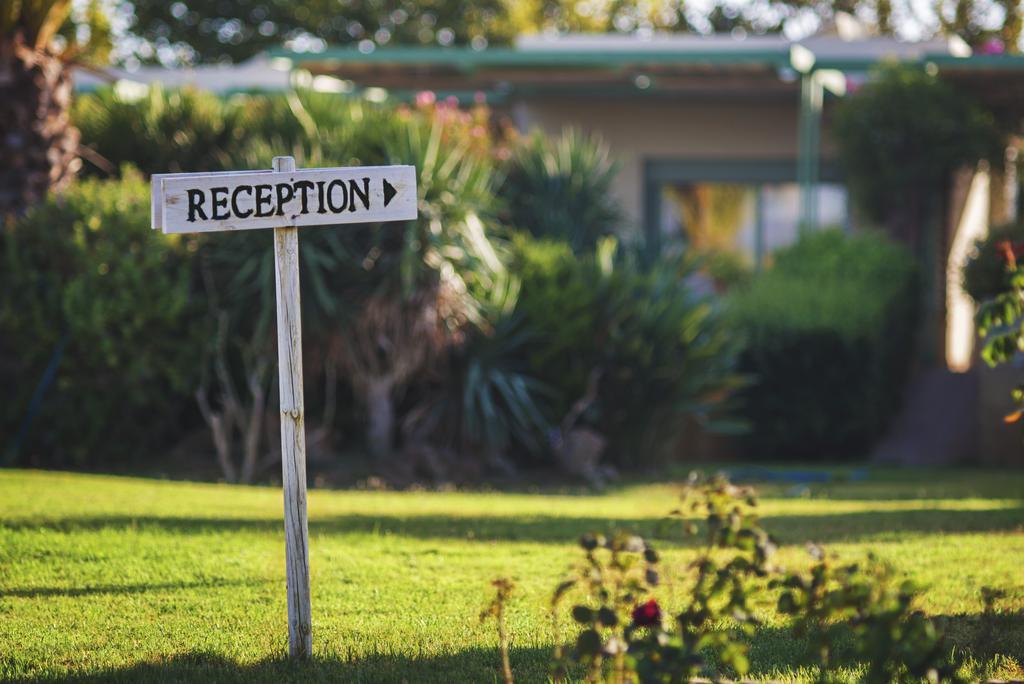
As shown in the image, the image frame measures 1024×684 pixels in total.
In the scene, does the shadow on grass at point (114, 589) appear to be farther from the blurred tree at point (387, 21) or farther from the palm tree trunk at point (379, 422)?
the blurred tree at point (387, 21)

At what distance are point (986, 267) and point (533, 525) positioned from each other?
21.7 feet

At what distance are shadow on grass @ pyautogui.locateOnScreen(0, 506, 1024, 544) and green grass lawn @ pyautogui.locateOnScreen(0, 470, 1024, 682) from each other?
22 millimetres

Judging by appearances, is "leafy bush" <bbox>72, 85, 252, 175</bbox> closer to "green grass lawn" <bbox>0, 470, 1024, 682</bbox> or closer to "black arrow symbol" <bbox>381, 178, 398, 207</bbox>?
"green grass lawn" <bbox>0, 470, 1024, 682</bbox>

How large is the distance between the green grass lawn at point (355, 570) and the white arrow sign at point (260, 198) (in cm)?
149

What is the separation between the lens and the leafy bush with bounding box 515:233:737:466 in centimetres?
1120

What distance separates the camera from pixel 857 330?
13.7m

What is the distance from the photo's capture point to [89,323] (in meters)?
9.87

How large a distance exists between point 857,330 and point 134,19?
28.0 m

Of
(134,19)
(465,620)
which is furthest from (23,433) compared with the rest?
(134,19)

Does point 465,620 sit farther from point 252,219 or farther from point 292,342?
point 252,219

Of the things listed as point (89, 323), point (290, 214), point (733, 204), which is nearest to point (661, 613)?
point (290, 214)

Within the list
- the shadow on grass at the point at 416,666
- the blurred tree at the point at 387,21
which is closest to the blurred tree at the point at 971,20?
the blurred tree at the point at 387,21

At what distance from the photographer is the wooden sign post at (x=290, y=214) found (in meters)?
4.79

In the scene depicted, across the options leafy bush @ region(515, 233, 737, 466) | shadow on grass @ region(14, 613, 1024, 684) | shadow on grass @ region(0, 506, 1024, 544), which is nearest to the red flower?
shadow on grass @ region(14, 613, 1024, 684)
